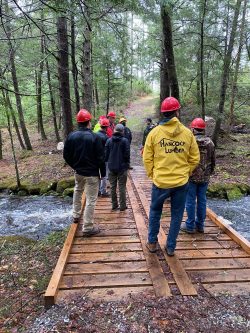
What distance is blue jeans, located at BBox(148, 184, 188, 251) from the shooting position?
4262 mm

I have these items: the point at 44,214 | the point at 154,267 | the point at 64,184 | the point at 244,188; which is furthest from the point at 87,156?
the point at 244,188

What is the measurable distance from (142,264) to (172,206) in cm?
100

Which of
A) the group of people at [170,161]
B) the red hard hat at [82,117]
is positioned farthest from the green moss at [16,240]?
the group of people at [170,161]

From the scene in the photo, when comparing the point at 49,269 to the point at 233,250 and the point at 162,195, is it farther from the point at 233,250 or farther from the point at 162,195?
the point at 233,250

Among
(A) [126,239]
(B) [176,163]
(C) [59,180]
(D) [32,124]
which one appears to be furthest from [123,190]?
(D) [32,124]

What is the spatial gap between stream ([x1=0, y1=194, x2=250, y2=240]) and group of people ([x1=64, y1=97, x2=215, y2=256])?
80.6 inches

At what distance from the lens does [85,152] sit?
5242 millimetres

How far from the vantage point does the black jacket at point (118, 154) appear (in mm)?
6379

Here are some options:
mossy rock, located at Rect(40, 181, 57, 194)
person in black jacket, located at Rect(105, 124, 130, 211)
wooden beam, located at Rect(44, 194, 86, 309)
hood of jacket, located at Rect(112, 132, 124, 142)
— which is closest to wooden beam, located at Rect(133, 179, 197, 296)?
wooden beam, located at Rect(44, 194, 86, 309)

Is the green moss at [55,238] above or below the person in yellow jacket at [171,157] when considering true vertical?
below

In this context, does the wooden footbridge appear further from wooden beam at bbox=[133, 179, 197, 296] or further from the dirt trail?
the dirt trail

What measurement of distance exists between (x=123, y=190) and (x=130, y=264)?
96.9 inches

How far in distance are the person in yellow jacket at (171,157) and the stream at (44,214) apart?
3702mm

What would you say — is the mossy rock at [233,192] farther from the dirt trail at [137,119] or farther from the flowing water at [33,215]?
the flowing water at [33,215]
